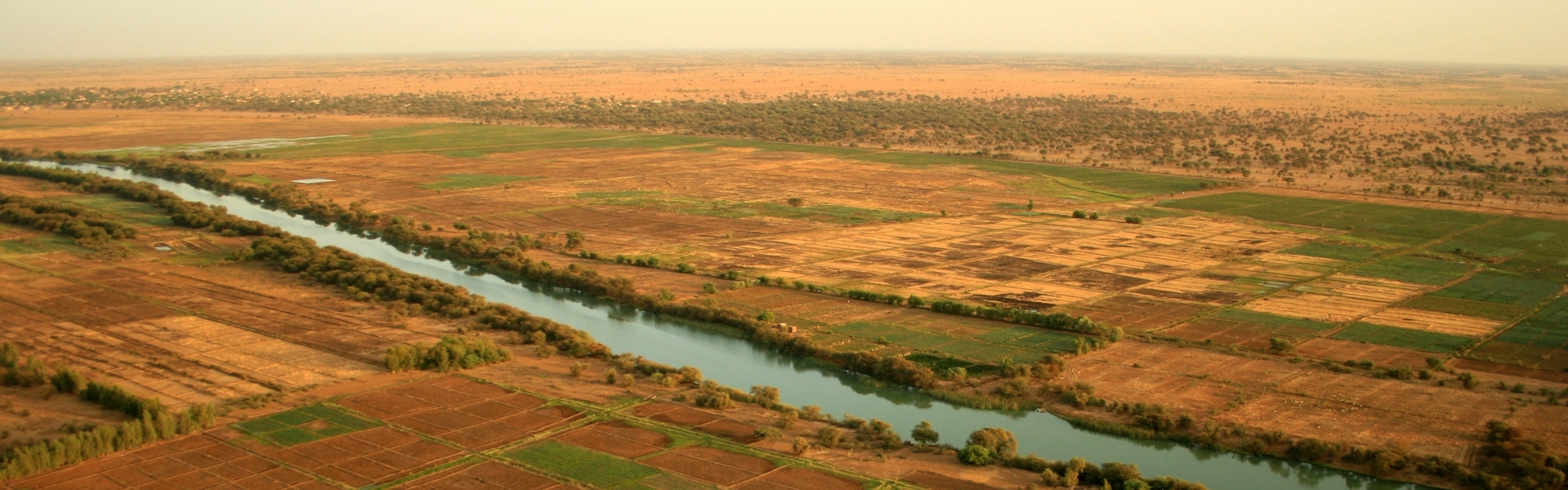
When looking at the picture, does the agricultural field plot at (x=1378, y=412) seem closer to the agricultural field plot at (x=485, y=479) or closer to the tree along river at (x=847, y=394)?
the tree along river at (x=847, y=394)

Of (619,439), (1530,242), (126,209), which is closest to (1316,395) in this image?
Answer: (619,439)

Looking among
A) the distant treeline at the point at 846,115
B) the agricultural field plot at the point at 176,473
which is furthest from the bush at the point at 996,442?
the distant treeline at the point at 846,115

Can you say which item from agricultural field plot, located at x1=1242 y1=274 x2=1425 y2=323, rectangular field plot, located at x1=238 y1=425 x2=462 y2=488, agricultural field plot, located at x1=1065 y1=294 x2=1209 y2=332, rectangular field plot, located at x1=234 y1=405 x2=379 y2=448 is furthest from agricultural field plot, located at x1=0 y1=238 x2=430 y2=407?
agricultural field plot, located at x1=1242 y1=274 x2=1425 y2=323

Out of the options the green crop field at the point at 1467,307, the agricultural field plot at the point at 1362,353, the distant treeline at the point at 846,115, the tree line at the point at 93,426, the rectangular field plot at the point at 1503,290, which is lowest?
the distant treeline at the point at 846,115

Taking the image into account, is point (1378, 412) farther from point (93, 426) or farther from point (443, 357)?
point (93, 426)

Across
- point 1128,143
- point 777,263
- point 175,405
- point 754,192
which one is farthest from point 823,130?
point 175,405

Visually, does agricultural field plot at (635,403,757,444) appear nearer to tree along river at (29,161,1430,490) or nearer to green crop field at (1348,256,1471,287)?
tree along river at (29,161,1430,490)

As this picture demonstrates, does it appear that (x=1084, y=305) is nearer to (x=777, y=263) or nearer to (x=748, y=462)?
(x=777, y=263)

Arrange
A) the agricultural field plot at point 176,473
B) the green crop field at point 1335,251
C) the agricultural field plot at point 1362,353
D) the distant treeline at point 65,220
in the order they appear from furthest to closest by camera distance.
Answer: the distant treeline at point 65,220
the green crop field at point 1335,251
the agricultural field plot at point 1362,353
the agricultural field plot at point 176,473
